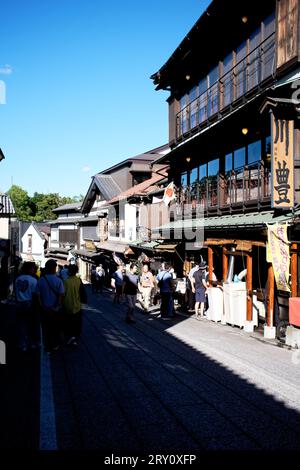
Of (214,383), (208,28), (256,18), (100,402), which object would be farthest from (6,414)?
(208,28)

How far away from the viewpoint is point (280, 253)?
1105cm

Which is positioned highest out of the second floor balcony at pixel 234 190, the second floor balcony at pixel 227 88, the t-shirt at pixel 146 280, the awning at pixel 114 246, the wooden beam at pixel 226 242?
the second floor balcony at pixel 227 88

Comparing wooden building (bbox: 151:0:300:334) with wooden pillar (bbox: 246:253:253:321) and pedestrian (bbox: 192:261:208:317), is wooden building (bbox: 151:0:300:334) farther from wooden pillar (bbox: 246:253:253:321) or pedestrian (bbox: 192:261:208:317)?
pedestrian (bbox: 192:261:208:317)

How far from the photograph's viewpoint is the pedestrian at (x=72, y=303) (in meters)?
10.2

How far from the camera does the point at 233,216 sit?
53.3 ft

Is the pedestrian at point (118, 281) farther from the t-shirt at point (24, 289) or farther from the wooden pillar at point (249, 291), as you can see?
the t-shirt at point (24, 289)

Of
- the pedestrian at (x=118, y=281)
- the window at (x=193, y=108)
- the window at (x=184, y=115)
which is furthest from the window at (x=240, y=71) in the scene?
the pedestrian at (x=118, y=281)

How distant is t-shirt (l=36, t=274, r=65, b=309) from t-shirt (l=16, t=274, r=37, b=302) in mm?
257

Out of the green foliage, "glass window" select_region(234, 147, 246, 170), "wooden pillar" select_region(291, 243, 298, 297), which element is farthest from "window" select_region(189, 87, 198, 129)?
the green foliage

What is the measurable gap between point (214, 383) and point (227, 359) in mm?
1933

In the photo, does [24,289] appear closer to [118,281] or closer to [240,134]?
[240,134]

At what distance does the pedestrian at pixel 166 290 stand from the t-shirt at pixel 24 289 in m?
6.46

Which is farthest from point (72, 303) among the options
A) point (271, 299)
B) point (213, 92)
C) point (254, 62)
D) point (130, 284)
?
point (213, 92)

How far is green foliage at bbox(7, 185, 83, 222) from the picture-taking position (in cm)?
8744
